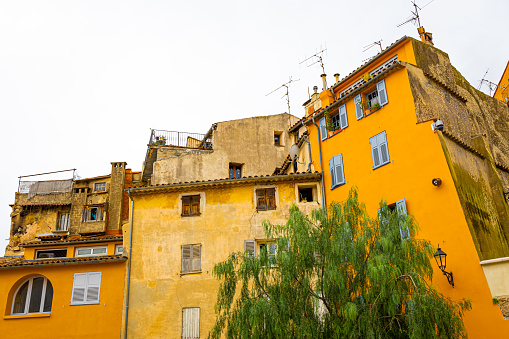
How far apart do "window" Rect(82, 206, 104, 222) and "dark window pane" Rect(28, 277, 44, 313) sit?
18.1m

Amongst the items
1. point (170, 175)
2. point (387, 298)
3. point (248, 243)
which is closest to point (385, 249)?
point (387, 298)

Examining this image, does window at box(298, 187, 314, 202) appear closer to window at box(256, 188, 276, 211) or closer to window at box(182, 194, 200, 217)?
window at box(256, 188, 276, 211)

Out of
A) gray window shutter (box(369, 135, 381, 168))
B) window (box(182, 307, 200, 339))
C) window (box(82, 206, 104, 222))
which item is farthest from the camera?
window (box(82, 206, 104, 222))

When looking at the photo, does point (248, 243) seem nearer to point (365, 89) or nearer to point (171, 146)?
point (365, 89)

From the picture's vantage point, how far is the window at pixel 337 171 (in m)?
20.6

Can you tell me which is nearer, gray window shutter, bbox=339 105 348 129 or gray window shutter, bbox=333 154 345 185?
gray window shutter, bbox=333 154 345 185

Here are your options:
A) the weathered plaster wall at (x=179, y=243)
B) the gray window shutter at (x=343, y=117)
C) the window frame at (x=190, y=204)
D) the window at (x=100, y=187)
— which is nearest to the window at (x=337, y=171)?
the gray window shutter at (x=343, y=117)

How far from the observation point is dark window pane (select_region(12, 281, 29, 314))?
20.8 metres

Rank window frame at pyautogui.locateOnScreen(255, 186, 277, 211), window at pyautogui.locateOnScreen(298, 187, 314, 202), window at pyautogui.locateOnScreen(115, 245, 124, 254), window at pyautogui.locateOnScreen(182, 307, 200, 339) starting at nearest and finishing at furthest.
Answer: window at pyautogui.locateOnScreen(182, 307, 200, 339) < window frame at pyautogui.locateOnScreen(255, 186, 277, 211) < window at pyautogui.locateOnScreen(298, 187, 314, 202) < window at pyautogui.locateOnScreen(115, 245, 124, 254)

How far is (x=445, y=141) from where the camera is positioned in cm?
1769

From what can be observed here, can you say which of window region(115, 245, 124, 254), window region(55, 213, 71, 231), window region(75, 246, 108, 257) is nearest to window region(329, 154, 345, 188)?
window region(115, 245, 124, 254)

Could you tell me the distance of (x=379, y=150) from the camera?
62.7 ft

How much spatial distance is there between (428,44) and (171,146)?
16.3m

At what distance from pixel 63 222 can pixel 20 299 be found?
20.6 meters
